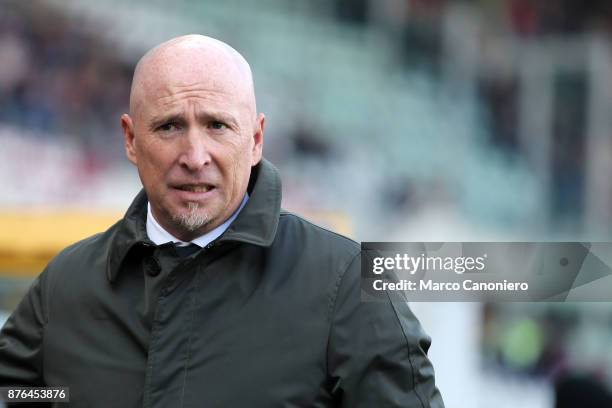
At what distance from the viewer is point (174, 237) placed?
2.28m

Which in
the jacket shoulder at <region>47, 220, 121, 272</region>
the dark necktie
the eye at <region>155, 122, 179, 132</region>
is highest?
the eye at <region>155, 122, 179, 132</region>

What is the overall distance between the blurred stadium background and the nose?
6.01 meters

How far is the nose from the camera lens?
2.16 meters

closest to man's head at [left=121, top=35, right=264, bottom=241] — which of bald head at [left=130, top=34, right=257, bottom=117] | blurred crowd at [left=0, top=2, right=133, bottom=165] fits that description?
bald head at [left=130, top=34, right=257, bottom=117]

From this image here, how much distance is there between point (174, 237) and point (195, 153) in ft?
0.65

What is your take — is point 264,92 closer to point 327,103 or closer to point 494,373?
point 327,103

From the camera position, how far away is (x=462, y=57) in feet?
38.4

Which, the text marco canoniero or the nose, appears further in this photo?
the text marco canoniero

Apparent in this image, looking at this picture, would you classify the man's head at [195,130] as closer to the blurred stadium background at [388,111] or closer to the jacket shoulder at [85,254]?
the jacket shoulder at [85,254]

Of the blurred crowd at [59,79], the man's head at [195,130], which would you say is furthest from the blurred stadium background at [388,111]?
the man's head at [195,130]

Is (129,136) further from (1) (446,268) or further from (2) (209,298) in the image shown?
(1) (446,268)

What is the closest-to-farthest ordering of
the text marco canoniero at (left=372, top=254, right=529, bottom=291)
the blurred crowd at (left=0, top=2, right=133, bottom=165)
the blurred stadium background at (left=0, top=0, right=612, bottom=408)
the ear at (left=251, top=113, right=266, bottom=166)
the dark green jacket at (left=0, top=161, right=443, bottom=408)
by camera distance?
the dark green jacket at (left=0, top=161, right=443, bottom=408)
the ear at (left=251, top=113, right=266, bottom=166)
the text marco canoniero at (left=372, top=254, right=529, bottom=291)
the blurred stadium background at (left=0, top=0, right=612, bottom=408)
the blurred crowd at (left=0, top=2, right=133, bottom=165)

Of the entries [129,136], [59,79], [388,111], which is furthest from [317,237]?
[388,111]

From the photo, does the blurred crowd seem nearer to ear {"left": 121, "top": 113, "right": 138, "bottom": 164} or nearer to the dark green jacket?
ear {"left": 121, "top": 113, "right": 138, "bottom": 164}
